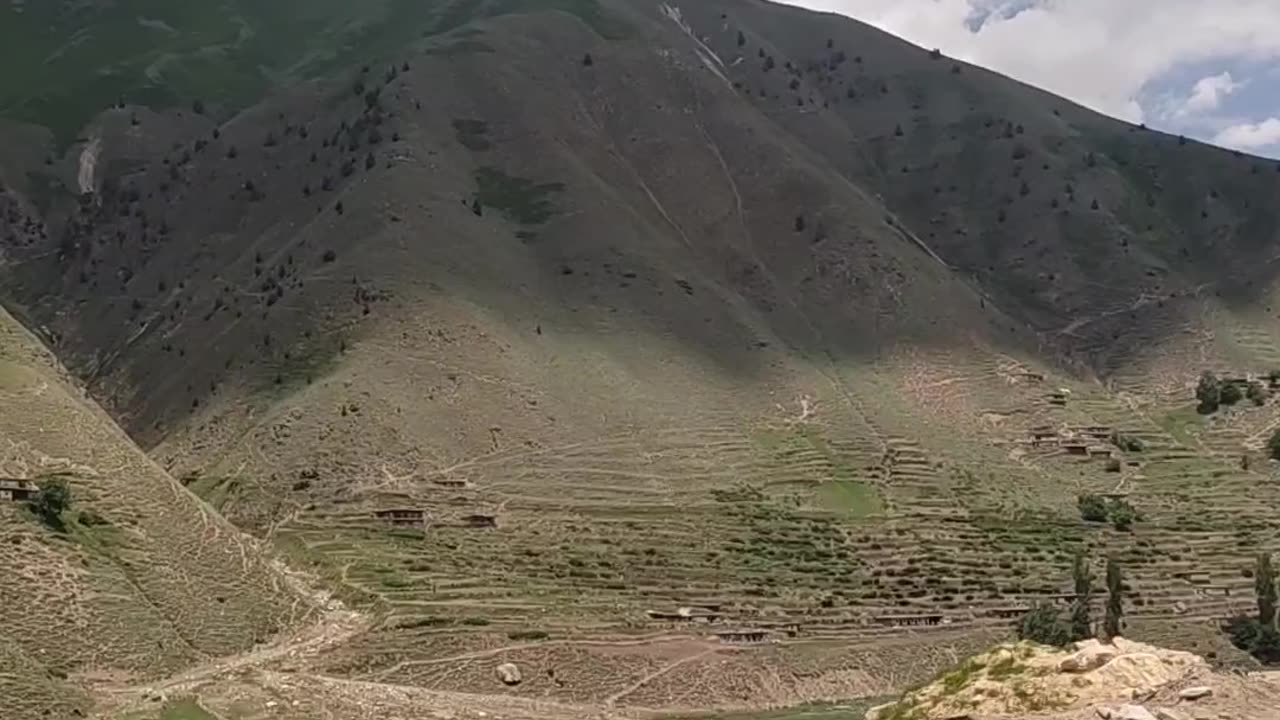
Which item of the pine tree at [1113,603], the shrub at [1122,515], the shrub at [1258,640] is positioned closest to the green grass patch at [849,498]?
the shrub at [1122,515]

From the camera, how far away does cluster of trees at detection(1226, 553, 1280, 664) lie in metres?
76.9

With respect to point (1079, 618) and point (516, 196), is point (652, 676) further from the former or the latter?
point (516, 196)

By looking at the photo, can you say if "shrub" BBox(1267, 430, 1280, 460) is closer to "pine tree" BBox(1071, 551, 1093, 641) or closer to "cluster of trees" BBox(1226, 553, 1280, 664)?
"pine tree" BBox(1071, 551, 1093, 641)

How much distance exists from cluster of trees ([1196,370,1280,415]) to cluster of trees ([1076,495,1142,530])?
2995 cm

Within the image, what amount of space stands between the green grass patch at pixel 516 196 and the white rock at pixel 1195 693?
394 feet

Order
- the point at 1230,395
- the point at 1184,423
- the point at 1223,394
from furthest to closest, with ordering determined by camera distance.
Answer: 1. the point at 1223,394
2. the point at 1230,395
3. the point at 1184,423

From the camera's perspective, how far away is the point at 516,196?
142625 mm

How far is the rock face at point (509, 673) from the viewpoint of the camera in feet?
215

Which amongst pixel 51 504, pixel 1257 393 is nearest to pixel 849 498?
pixel 1257 393

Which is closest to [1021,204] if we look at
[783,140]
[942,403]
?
[783,140]

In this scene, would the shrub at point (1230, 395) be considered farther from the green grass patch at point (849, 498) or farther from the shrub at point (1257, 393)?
the green grass patch at point (849, 498)

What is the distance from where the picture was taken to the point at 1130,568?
91000 mm

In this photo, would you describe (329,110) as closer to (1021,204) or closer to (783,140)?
(783,140)

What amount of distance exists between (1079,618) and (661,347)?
53.2 meters
